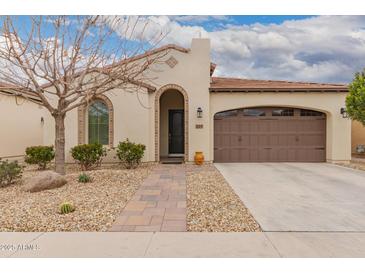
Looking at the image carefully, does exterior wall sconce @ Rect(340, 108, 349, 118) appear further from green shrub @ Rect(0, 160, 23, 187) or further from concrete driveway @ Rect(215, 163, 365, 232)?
green shrub @ Rect(0, 160, 23, 187)

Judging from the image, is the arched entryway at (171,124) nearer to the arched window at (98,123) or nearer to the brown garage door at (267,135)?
the brown garage door at (267,135)

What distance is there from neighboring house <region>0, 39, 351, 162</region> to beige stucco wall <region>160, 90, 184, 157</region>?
0.93 meters

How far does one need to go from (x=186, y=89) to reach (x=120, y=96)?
304 centimetres

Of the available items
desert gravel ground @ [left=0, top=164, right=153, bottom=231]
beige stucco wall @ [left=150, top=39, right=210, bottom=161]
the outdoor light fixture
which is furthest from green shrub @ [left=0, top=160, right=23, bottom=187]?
the outdoor light fixture

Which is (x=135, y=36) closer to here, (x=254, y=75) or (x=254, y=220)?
(x=254, y=220)

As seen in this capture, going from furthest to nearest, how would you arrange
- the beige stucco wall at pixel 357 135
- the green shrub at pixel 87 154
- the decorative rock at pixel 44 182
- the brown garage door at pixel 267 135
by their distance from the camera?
the beige stucco wall at pixel 357 135, the brown garage door at pixel 267 135, the green shrub at pixel 87 154, the decorative rock at pixel 44 182

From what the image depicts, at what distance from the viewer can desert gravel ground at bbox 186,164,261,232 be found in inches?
181

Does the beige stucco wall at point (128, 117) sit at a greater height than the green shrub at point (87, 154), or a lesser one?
greater

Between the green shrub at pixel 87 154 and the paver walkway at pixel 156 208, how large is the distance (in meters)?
2.95

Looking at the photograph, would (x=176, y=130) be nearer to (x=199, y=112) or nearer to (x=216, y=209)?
(x=199, y=112)

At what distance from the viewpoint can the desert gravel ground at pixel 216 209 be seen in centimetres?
460

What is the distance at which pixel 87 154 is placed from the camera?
407 inches

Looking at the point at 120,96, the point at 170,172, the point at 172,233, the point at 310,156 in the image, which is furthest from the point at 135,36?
the point at 310,156

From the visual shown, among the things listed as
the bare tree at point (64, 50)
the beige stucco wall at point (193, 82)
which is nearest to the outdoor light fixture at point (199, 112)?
the beige stucco wall at point (193, 82)
